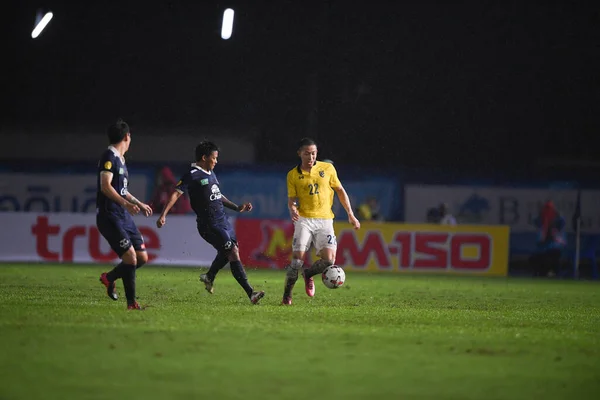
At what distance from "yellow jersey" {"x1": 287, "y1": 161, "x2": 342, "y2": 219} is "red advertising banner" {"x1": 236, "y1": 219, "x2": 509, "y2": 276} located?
1151 cm

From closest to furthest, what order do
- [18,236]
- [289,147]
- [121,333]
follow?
[121,333]
[18,236]
[289,147]

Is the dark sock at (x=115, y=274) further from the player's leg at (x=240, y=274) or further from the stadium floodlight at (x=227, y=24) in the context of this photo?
the stadium floodlight at (x=227, y=24)

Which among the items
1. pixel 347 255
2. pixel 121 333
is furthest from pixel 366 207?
pixel 121 333

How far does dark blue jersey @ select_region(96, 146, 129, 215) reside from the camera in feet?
40.1

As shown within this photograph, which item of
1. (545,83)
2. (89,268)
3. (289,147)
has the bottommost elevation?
(89,268)

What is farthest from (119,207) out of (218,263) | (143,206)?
(218,263)

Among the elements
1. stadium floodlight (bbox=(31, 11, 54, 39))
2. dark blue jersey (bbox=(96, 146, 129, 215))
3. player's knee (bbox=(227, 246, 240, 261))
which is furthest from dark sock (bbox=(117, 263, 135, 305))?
stadium floodlight (bbox=(31, 11, 54, 39))

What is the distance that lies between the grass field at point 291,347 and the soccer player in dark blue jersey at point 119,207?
0.57 metres

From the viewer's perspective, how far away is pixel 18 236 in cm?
2617

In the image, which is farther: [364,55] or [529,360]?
[364,55]

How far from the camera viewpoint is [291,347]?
9188 mm

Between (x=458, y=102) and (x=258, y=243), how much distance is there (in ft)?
47.1

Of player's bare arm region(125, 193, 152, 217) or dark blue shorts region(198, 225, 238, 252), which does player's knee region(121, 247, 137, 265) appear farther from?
dark blue shorts region(198, 225, 238, 252)

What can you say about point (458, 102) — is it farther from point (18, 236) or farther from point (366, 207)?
point (18, 236)
